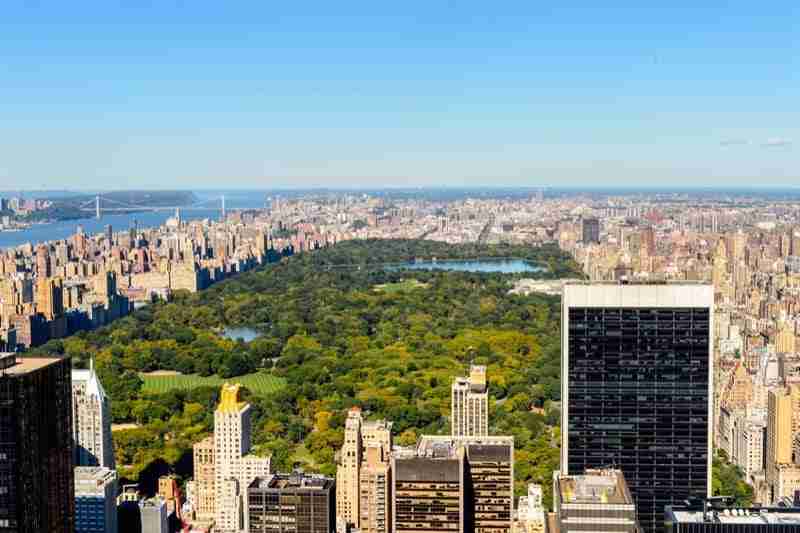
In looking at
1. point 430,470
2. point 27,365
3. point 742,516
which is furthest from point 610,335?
point 27,365

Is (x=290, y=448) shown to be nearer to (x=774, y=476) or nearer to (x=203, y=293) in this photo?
(x=774, y=476)

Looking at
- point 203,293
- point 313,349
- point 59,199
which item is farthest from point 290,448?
point 59,199

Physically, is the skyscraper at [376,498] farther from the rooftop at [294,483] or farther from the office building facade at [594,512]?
the office building facade at [594,512]

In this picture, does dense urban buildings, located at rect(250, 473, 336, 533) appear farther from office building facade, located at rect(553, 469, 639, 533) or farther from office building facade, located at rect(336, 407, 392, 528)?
office building facade, located at rect(553, 469, 639, 533)

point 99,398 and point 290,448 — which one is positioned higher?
point 99,398

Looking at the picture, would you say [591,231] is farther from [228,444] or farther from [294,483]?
[294,483]

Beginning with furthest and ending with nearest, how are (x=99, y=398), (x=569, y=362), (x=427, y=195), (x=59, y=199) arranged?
(x=427, y=195) < (x=59, y=199) < (x=99, y=398) < (x=569, y=362)
